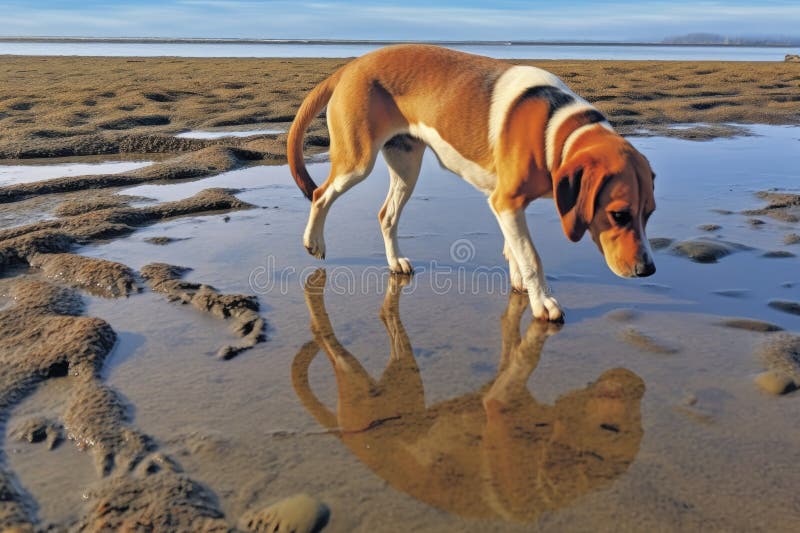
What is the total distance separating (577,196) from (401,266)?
139cm

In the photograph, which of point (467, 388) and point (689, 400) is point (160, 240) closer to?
point (467, 388)

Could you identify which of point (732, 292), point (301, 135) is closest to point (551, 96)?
point (732, 292)

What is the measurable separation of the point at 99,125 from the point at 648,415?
11.0m

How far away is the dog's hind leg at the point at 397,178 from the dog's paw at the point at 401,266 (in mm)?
59

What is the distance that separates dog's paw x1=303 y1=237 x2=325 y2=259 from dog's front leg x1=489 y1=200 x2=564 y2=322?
1312 millimetres

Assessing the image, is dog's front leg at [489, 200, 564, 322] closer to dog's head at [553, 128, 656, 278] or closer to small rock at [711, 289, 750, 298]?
dog's head at [553, 128, 656, 278]

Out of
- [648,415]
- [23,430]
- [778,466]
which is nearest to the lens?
[778,466]

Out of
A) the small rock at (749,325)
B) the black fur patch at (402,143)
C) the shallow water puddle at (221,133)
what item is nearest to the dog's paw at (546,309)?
the small rock at (749,325)

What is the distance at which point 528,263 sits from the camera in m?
3.67

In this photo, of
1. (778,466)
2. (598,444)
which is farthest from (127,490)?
(778,466)

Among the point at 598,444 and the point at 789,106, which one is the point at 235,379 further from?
the point at 789,106

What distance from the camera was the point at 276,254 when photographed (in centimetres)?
468

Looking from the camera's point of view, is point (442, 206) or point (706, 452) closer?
point (706, 452)

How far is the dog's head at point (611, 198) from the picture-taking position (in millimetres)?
3225
